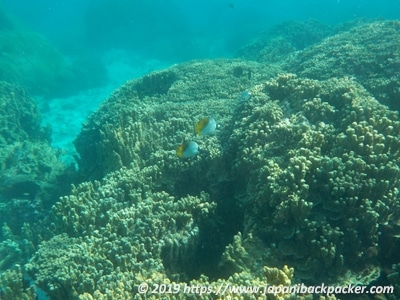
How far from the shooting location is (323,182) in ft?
13.8

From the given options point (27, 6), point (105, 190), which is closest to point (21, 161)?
point (105, 190)

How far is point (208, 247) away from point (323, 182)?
6.60ft

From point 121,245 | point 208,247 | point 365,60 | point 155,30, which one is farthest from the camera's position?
point 155,30

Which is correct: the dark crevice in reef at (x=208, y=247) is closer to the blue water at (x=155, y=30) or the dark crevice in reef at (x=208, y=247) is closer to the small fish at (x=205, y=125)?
the small fish at (x=205, y=125)

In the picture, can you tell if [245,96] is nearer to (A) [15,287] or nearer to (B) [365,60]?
(B) [365,60]

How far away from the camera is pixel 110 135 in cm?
802

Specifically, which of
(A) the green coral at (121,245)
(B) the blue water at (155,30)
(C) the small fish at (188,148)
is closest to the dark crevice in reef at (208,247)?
(A) the green coral at (121,245)

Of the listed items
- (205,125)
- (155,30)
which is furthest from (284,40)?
(155,30)

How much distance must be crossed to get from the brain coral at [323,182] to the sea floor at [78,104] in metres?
8.77

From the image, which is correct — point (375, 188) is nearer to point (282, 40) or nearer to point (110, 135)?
point (110, 135)

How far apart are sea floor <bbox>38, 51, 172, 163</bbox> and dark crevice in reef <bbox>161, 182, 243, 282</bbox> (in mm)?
8214

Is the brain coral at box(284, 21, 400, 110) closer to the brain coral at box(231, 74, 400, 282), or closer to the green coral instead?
the brain coral at box(231, 74, 400, 282)

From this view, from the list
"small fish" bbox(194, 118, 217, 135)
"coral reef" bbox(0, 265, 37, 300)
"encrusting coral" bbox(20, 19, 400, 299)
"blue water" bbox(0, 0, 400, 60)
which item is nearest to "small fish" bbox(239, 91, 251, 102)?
"encrusting coral" bbox(20, 19, 400, 299)

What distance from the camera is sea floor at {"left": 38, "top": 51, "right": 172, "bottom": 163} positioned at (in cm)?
1762
